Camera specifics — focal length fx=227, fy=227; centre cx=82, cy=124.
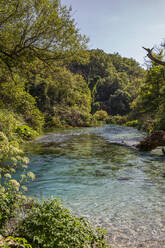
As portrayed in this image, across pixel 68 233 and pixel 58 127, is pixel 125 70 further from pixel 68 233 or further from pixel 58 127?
pixel 68 233

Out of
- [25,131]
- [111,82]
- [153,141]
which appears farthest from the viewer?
[111,82]

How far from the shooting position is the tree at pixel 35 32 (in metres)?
10.2

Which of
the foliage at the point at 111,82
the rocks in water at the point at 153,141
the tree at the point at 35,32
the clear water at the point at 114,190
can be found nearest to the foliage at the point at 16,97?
the tree at the point at 35,32

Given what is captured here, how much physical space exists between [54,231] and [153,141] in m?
11.1

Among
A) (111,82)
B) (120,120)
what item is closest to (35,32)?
(120,120)

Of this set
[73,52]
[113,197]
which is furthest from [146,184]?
[73,52]

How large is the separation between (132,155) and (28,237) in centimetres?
1007

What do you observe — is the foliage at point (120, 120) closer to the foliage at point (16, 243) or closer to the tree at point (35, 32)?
the tree at point (35, 32)

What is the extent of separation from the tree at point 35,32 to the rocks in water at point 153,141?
6.71m

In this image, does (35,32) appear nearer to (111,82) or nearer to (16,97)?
(16,97)

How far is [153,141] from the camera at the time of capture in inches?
528

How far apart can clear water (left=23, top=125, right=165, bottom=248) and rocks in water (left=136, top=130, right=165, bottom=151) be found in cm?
83

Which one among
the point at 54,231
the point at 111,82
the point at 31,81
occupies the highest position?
the point at 111,82

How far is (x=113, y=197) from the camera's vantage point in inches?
258
